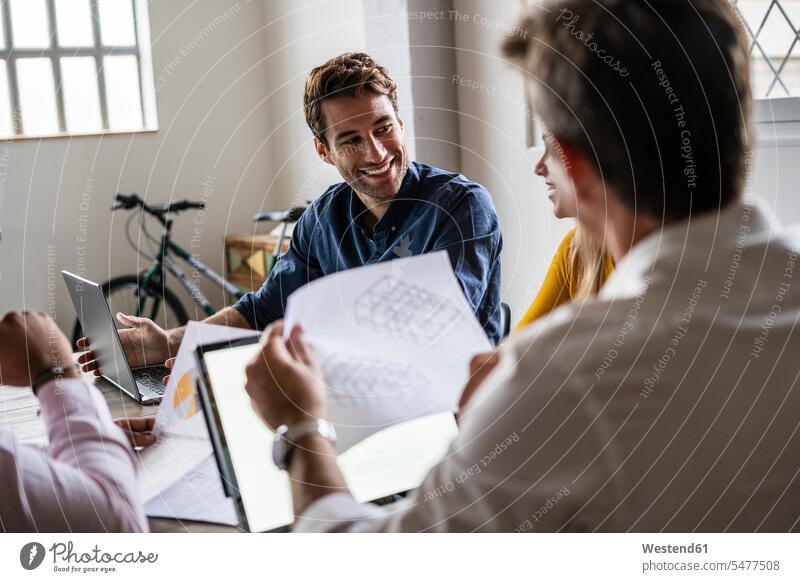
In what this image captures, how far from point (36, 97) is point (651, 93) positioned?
2.34m

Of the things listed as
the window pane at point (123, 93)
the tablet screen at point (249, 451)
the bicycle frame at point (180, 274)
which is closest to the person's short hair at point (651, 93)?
the tablet screen at point (249, 451)

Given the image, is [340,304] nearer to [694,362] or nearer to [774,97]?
[694,362]

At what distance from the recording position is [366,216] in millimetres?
1058

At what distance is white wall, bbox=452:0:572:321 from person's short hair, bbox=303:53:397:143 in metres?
0.48

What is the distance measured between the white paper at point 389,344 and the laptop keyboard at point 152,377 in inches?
10.2

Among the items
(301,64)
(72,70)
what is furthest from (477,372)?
(72,70)

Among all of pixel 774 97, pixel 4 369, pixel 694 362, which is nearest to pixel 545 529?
pixel 694 362

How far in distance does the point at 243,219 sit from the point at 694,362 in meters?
2.06

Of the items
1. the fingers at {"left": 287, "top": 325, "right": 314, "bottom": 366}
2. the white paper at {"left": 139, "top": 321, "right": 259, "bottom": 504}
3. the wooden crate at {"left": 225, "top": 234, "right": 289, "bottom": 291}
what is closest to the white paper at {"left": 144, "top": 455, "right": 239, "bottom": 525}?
the white paper at {"left": 139, "top": 321, "right": 259, "bottom": 504}

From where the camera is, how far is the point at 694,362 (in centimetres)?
53

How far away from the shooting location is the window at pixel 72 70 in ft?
7.29

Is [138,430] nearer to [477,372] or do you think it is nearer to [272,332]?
[272,332]

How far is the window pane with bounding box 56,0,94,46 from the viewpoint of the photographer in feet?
7.43

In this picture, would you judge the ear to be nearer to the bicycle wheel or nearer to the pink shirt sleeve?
the pink shirt sleeve
